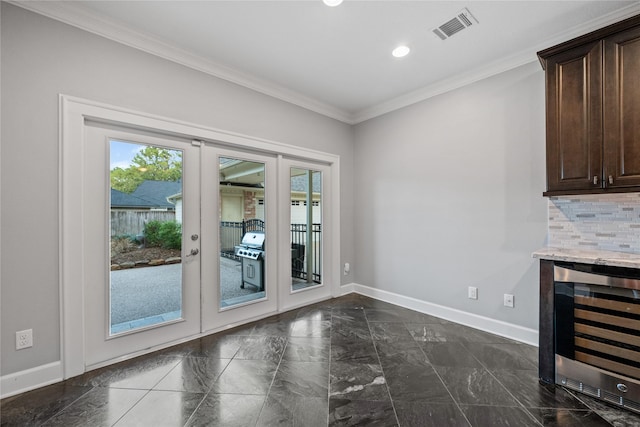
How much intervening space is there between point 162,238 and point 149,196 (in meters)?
0.41

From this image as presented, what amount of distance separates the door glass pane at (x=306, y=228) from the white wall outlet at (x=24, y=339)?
7.79 ft

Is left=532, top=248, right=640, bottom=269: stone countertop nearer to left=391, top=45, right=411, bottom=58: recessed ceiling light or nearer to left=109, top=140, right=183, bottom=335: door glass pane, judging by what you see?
left=391, top=45, right=411, bottom=58: recessed ceiling light

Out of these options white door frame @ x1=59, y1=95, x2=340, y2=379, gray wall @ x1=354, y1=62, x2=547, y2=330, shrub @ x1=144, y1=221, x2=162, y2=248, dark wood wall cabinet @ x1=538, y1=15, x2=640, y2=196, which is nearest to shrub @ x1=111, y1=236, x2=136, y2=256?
shrub @ x1=144, y1=221, x2=162, y2=248

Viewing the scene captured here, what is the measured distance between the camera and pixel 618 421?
1.59 meters

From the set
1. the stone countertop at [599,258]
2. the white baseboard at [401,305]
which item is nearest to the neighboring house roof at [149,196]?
the white baseboard at [401,305]

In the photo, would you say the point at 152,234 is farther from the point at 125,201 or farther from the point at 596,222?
the point at 596,222

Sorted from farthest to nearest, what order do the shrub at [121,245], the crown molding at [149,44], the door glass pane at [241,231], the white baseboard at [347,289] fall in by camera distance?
1. the white baseboard at [347,289]
2. the door glass pane at [241,231]
3. the shrub at [121,245]
4. the crown molding at [149,44]

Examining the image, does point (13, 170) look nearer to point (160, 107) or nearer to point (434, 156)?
point (160, 107)

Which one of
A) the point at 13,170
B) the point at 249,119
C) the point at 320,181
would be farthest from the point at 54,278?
the point at 320,181

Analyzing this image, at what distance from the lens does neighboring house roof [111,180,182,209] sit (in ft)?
7.65

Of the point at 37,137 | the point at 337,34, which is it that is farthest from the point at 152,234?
the point at 337,34

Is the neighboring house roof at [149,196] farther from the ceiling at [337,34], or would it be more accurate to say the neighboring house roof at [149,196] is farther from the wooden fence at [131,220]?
the ceiling at [337,34]

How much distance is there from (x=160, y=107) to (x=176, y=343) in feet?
7.36

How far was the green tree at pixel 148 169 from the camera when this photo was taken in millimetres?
2334
